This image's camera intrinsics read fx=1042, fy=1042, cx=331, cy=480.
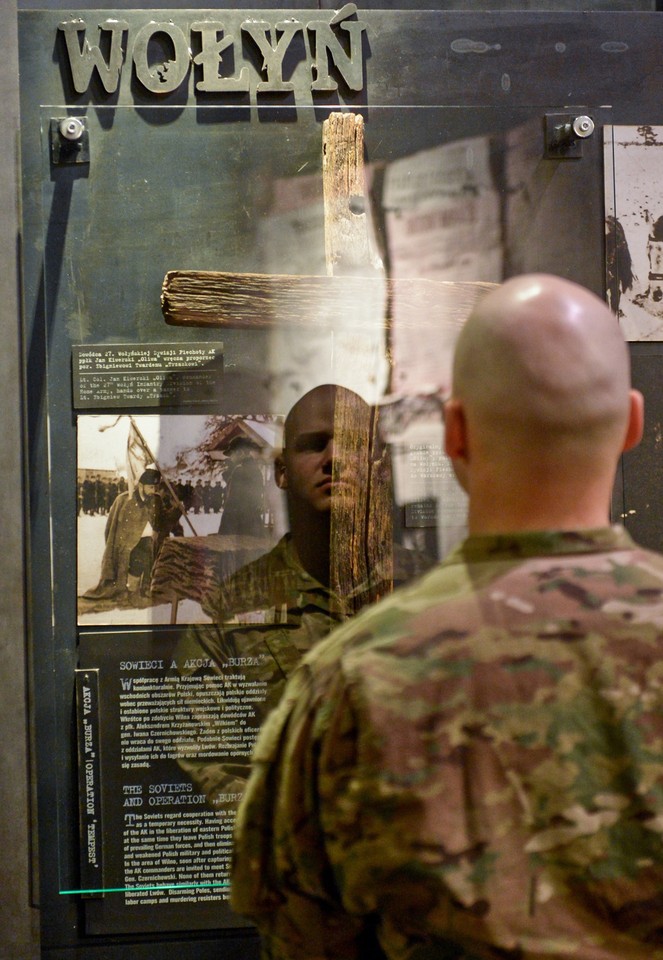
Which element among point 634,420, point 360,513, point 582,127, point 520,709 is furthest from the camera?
point 582,127

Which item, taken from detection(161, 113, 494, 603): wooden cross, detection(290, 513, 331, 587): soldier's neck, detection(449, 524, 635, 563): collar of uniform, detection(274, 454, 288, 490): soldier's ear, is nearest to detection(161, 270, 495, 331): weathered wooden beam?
detection(161, 113, 494, 603): wooden cross

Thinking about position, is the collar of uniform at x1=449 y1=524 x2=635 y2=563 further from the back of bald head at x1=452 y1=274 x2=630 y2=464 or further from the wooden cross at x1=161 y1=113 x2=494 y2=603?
the wooden cross at x1=161 y1=113 x2=494 y2=603

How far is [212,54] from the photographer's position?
7.86ft

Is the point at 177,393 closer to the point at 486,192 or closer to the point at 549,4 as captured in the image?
the point at 486,192

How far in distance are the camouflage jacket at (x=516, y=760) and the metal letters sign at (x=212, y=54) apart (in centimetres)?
177

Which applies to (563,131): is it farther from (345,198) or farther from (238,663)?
(238,663)

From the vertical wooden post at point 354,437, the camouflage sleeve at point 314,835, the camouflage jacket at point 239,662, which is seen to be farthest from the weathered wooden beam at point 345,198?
the camouflage sleeve at point 314,835

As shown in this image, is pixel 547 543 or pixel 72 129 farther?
pixel 72 129

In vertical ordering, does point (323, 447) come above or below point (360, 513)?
above

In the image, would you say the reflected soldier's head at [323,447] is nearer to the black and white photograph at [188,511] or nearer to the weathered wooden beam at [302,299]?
the black and white photograph at [188,511]

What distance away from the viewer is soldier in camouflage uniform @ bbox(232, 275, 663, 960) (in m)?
0.94

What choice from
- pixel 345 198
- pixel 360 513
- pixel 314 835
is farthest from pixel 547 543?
pixel 345 198

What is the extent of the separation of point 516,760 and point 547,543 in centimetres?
20

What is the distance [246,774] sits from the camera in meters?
2.30
